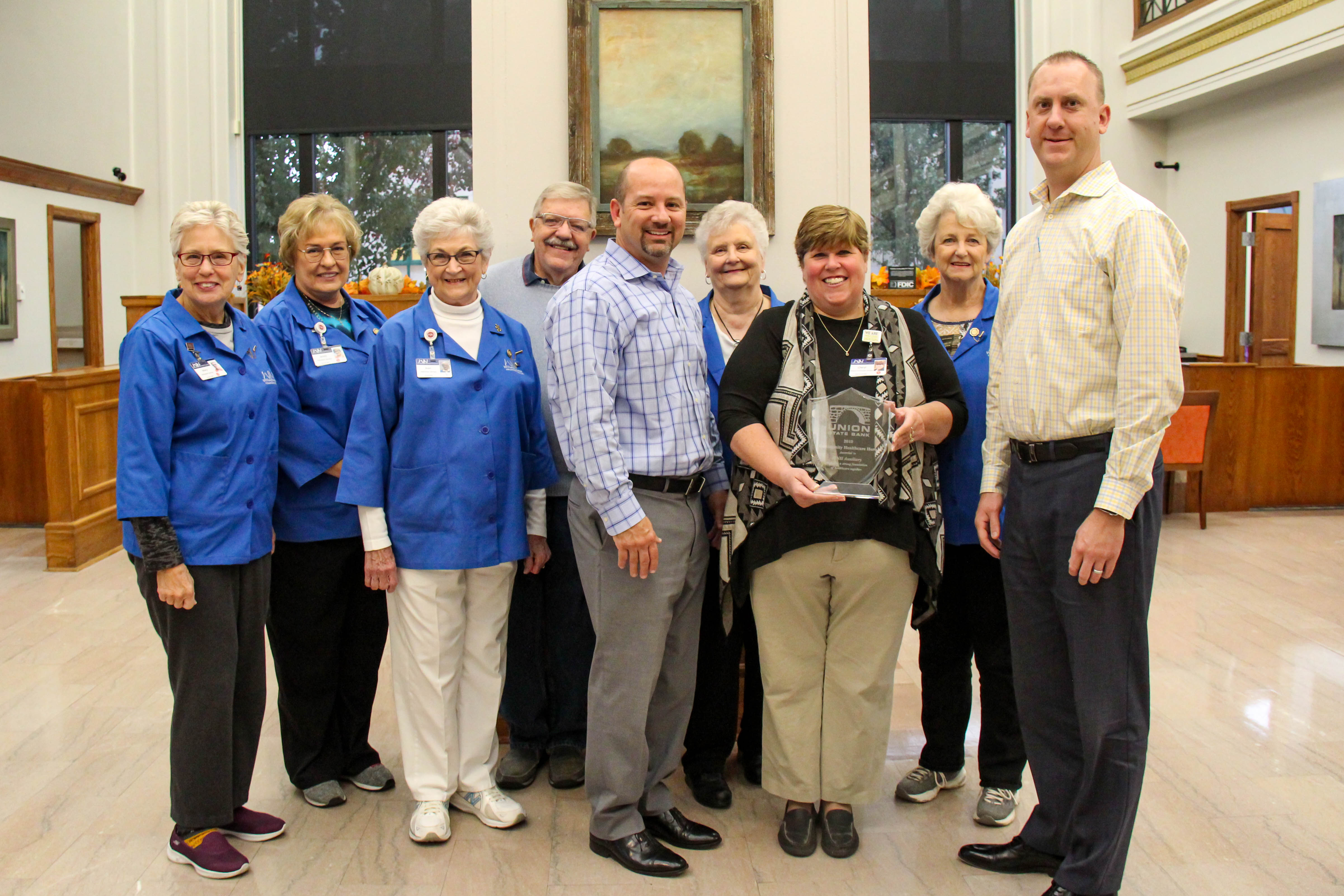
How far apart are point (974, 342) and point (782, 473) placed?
2.64 ft

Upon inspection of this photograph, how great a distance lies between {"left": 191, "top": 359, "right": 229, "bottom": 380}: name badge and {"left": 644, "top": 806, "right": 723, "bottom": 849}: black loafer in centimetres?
161

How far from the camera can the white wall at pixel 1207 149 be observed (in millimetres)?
8984

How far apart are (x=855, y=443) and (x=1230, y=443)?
6437mm

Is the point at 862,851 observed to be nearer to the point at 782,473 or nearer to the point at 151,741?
the point at 782,473

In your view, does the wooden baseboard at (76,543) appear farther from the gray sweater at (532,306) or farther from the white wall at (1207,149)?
the white wall at (1207,149)

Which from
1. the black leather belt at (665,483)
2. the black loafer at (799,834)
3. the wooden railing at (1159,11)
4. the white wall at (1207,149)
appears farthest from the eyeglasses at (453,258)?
the wooden railing at (1159,11)

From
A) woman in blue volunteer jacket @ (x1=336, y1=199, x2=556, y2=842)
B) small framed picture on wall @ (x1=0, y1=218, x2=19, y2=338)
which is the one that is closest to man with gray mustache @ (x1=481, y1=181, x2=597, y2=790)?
woman in blue volunteer jacket @ (x1=336, y1=199, x2=556, y2=842)

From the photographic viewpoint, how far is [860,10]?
4.27 metres

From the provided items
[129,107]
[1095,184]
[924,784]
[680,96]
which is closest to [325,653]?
[924,784]

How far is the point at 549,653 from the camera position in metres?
3.28

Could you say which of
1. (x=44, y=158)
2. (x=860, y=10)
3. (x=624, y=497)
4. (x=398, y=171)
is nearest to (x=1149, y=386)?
(x=624, y=497)

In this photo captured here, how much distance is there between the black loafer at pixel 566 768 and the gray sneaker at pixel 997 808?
1168 mm

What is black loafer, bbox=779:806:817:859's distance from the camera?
2703 mm

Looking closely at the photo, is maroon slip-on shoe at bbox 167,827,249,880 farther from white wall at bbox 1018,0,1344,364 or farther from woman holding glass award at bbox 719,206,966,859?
white wall at bbox 1018,0,1344,364
